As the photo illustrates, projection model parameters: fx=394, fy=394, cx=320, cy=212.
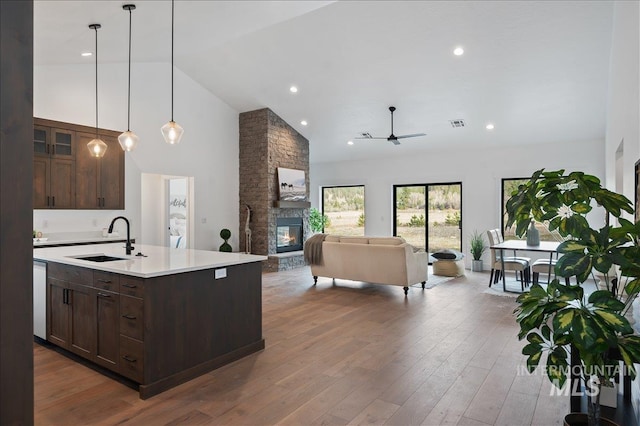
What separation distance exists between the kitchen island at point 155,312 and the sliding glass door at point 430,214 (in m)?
6.76

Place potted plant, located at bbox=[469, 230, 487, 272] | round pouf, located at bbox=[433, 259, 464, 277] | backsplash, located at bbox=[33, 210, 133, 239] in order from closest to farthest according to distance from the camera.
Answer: backsplash, located at bbox=[33, 210, 133, 239] → round pouf, located at bbox=[433, 259, 464, 277] → potted plant, located at bbox=[469, 230, 487, 272]

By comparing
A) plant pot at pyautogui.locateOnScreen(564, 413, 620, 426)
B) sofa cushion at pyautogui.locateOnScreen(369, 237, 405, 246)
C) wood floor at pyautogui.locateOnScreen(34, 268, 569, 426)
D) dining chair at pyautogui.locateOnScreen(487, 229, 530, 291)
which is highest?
sofa cushion at pyautogui.locateOnScreen(369, 237, 405, 246)

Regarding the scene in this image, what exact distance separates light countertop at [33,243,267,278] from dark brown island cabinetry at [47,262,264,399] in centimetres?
6

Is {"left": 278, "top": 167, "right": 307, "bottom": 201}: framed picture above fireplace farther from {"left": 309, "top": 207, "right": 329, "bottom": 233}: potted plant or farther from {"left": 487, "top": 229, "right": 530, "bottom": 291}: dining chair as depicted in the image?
{"left": 487, "top": 229, "right": 530, "bottom": 291}: dining chair

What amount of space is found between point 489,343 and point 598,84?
4554mm

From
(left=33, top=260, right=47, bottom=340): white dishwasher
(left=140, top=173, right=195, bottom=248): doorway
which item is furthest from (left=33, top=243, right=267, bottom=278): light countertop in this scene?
(left=140, top=173, right=195, bottom=248): doorway

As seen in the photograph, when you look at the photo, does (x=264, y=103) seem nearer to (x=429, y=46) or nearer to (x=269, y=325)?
(x=429, y=46)

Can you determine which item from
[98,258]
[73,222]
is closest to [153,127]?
[73,222]

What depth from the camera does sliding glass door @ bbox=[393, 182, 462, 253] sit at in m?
9.22

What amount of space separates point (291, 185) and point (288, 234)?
3.79 ft

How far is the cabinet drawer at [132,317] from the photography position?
9.01ft

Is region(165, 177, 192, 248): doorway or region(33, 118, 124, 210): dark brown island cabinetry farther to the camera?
region(165, 177, 192, 248): doorway

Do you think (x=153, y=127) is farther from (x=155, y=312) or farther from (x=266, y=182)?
(x=155, y=312)

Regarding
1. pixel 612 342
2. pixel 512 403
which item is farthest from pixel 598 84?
pixel 612 342
